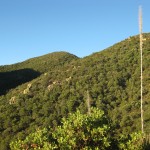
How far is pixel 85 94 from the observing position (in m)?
65.5

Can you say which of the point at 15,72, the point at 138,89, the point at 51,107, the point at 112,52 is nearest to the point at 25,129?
the point at 51,107

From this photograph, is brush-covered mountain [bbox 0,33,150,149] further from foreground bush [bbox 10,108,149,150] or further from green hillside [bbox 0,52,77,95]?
foreground bush [bbox 10,108,149,150]

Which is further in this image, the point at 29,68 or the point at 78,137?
the point at 29,68

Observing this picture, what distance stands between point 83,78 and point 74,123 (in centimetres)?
5294

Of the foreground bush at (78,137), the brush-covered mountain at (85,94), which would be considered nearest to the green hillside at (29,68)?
the brush-covered mountain at (85,94)

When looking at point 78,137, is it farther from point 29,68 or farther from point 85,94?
point 29,68

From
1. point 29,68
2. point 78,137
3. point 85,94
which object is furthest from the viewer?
point 29,68

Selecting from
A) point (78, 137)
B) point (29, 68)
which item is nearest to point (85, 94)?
point (78, 137)

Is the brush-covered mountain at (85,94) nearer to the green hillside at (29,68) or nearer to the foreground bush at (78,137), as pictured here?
the green hillside at (29,68)

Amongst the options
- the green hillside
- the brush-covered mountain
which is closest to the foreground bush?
the brush-covered mountain

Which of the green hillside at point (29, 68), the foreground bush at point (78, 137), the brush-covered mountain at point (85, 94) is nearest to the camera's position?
the foreground bush at point (78, 137)

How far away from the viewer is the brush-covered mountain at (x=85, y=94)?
57719 mm

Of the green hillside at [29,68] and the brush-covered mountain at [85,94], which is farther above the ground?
the green hillside at [29,68]

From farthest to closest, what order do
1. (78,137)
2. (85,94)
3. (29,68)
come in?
(29,68)
(85,94)
(78,137)
